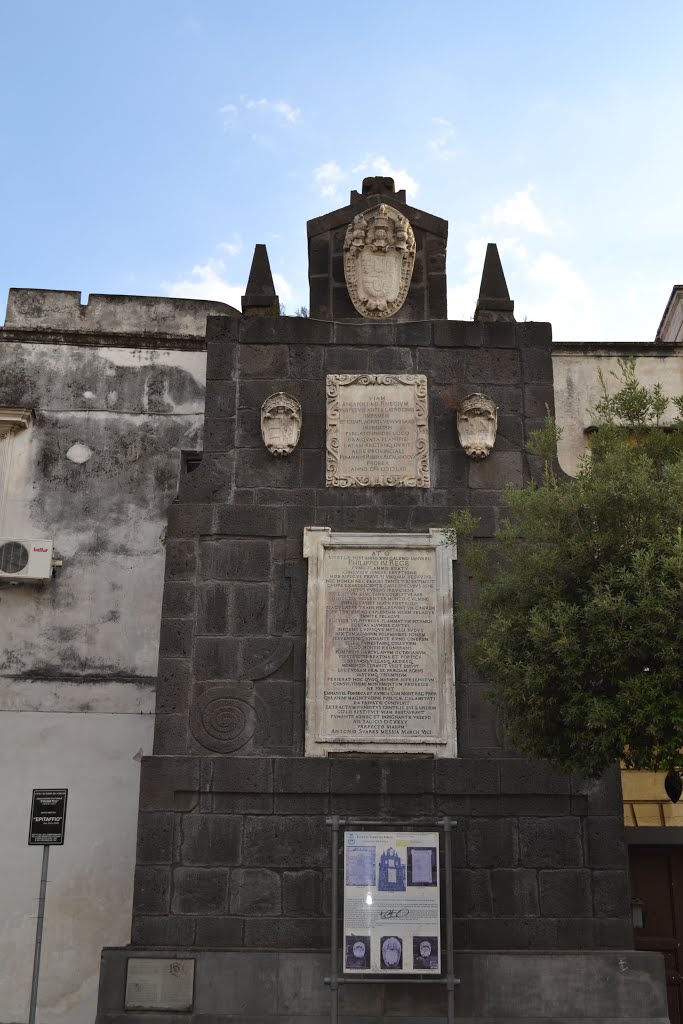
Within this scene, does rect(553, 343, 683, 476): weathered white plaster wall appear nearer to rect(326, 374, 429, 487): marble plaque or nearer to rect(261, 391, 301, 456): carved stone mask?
rect(326, 374, 429, 487): marble plaque

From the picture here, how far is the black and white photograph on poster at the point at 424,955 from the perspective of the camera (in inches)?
371

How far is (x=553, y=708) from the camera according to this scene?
884cm

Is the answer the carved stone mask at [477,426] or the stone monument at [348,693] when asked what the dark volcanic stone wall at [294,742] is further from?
the carved stone mask at [477,426]

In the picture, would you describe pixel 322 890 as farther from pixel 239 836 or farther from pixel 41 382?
pixel 41 382

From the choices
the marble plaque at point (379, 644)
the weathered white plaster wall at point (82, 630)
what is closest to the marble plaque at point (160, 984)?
the marble plaque at point (379, 644)

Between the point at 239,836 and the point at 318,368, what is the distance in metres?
5.12

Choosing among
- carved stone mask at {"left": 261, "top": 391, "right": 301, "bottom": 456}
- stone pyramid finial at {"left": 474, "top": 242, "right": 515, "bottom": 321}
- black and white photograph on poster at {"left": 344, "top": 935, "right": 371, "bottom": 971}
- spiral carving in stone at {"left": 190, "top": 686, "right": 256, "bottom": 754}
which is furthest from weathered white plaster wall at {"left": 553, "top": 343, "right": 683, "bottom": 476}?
black and white photograph on poster at {"left": 344, "top": 935, "right": 371, "bottom": 971}

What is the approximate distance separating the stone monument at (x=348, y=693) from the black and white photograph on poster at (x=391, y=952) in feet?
0.13

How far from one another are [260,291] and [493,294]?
8.94ft

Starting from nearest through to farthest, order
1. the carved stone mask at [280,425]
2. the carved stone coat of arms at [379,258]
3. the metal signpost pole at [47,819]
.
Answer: the metal signpost pole at [47,819] < the carved stone mask at [280,425] < the carved stone coat of arms at [379,258]

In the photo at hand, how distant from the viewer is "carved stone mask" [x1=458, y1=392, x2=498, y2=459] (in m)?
11.7

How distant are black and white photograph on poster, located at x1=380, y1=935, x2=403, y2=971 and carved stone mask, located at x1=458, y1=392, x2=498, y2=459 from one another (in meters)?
5.02

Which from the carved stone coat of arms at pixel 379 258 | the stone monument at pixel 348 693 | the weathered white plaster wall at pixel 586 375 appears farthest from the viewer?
the weathered white plaster wall at pixel 586 375

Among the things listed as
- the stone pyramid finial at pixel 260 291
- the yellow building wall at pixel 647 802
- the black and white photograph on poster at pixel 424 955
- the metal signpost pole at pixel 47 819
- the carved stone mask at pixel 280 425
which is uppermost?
the stone pyramid finial at pixel 260 291
